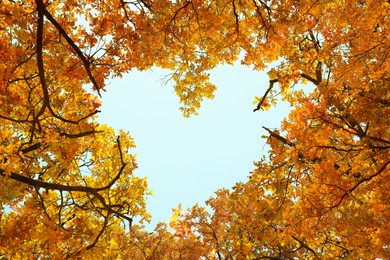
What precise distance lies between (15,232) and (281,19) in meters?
6.67

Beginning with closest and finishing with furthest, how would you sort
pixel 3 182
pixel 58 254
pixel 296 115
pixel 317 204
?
pixel 3 182 → pixel 58 254 → pixel 317 204 → pixel 296 115

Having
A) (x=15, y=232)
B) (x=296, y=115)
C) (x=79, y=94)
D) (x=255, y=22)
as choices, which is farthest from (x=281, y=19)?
(x=15, y=232)

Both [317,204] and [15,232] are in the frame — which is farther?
[317,204]

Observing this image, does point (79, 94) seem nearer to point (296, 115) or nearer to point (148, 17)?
point (148, 17)

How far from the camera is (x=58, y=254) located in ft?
18.7

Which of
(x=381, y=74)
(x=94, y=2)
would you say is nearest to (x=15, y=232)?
(x=94, y=2)

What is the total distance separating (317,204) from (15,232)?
18.9ft

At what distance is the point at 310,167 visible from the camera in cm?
712

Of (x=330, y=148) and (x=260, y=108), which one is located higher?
(x=260, y=108)

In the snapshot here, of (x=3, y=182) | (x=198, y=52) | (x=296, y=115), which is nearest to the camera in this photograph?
(x=3, y=182)

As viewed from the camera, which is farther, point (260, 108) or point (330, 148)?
point (260, 108)

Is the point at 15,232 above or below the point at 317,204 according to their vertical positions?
below

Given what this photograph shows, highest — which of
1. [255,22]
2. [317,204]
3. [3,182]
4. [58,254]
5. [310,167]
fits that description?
[255,22]

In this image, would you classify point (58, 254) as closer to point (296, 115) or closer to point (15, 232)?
point (15, 232)
